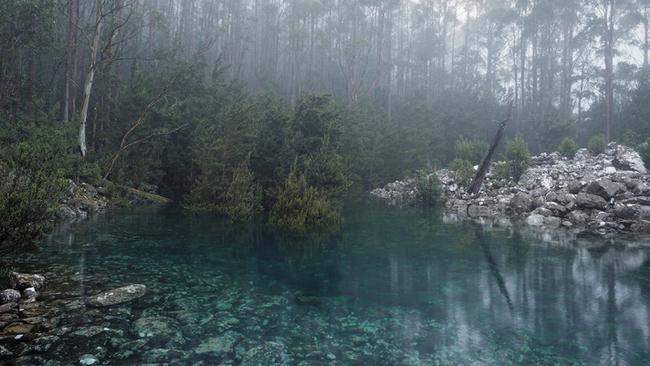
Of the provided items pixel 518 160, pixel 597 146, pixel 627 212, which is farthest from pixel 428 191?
pixel 597 146

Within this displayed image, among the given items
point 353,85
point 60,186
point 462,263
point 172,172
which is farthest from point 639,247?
point 353,85

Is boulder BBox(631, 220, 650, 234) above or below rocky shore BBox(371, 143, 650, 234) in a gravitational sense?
below

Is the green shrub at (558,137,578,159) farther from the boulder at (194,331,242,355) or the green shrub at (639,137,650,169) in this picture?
the boulder at (194,331,242,355)

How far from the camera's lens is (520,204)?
1845 centimetres

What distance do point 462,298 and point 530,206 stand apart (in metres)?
12.9

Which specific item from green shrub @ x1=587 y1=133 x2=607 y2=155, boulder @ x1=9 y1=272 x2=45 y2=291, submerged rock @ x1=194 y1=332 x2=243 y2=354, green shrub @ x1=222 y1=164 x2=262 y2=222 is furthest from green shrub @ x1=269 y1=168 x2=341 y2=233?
green shrub @ x1=587 y1=133 x2=607 y2=155

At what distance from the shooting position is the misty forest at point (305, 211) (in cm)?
536

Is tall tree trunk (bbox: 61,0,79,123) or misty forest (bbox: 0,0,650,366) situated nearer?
misty forest (bbox: 0,0,650,366)

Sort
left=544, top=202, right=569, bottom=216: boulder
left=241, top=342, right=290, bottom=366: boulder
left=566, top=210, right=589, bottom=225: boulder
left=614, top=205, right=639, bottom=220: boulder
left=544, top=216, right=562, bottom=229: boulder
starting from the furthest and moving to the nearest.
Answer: left=544, top=202, right=569, bottom=216: boulder, left=544, top=216, right=562, bottom=229: boulder, left=566, top=210, right=589, bottom=225: boulder, left=614, top=205, right=639, bottom=220: boulder, left=241, top=342, right=290, bottom=366: boulder

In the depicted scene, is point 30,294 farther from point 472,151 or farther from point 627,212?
point 472,151

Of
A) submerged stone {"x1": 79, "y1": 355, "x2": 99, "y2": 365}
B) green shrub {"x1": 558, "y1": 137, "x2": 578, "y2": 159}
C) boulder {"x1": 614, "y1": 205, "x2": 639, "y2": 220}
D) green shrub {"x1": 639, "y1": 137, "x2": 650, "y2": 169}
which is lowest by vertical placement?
submerged stone {"x1": 79, "y1": 355, "x2": 99, "y2": 365}

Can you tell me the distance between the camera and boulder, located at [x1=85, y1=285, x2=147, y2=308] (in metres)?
5.81

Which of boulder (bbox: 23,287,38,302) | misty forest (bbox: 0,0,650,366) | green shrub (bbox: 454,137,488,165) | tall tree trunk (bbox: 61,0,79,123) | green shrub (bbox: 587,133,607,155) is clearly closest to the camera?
misty forest (bbox: 0,0,650,366)

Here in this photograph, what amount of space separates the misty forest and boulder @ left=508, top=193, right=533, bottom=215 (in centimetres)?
10
